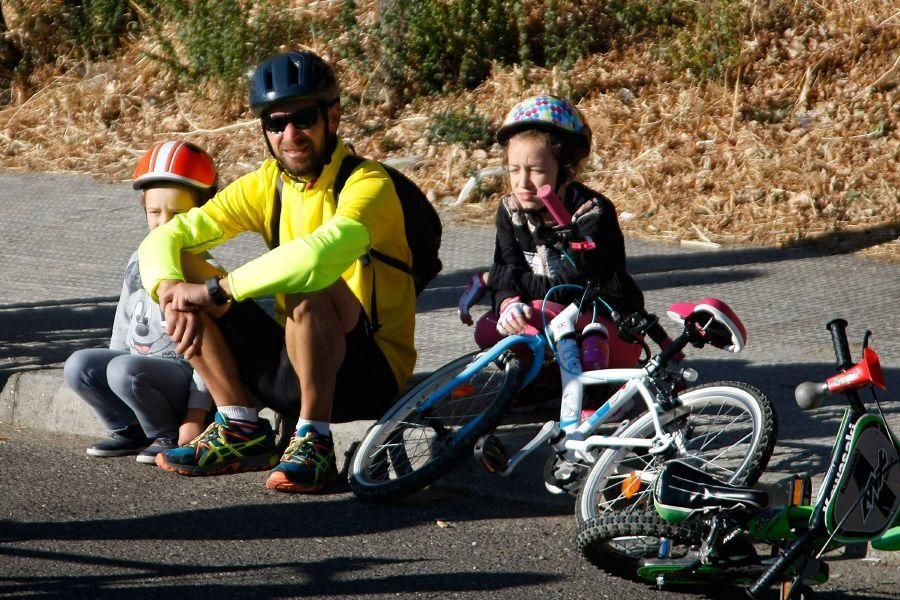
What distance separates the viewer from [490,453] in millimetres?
4383

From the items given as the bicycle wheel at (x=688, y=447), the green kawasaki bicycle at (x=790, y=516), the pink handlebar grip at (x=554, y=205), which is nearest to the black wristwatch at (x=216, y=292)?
the pink handlebar grip at (x=554, y=205)

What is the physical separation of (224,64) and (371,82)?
4.57ft

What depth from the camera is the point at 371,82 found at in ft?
35.4

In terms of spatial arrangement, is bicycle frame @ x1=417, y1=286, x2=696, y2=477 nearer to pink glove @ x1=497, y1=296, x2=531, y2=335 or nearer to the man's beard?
pink glove @ x1=497, y1=296, x2=531, y2=335

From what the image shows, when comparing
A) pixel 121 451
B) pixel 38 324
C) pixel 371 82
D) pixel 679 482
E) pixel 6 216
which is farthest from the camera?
pixel 371 82

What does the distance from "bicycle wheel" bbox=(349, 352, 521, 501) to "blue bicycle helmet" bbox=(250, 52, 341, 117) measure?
1136 mm

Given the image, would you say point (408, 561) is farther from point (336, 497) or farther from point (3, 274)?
point (3, 274)

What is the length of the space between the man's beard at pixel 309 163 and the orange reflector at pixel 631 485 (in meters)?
1.70

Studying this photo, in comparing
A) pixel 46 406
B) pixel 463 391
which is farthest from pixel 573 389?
pixel 46 406

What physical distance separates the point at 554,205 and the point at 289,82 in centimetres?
109

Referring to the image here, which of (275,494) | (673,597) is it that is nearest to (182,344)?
(275,494)

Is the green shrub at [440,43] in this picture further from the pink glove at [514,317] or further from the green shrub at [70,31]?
the pink glove at [514,317]

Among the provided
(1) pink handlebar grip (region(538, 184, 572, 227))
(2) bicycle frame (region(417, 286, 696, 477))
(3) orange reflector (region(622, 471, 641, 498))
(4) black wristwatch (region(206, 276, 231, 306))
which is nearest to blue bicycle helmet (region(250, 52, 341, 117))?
(4) black wristwatch (region(206, 276, 231, 306))

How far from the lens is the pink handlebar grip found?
4.59 metres
